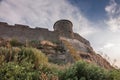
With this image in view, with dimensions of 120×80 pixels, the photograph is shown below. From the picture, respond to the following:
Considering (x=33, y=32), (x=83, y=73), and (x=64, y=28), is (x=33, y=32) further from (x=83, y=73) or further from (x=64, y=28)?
(x=83, y=73)

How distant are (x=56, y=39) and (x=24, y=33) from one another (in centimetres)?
319

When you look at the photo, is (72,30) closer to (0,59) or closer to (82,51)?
(82,51)

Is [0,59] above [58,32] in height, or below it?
below

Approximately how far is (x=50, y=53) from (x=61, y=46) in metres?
2.71

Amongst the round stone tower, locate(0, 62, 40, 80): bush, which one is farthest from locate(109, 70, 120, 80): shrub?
the round stone tower

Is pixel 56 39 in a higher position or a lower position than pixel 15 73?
higher

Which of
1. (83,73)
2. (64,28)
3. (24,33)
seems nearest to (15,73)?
(83,73)

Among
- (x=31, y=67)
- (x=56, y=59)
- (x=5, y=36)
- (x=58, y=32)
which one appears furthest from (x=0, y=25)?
(x=31, y=67)

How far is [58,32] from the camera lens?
2520 cm

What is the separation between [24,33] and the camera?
2378cm

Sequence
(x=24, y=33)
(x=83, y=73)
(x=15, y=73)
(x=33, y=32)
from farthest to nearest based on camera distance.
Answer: (x=33, y=32), (x=24, y=33), (x=83, y=73), (x=15, y=73)

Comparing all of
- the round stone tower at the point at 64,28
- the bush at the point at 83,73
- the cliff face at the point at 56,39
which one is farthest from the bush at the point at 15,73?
the round stone tower at the point at 64,28

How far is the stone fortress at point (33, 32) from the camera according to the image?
23.2 meters

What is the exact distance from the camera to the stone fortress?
76.0 ft
